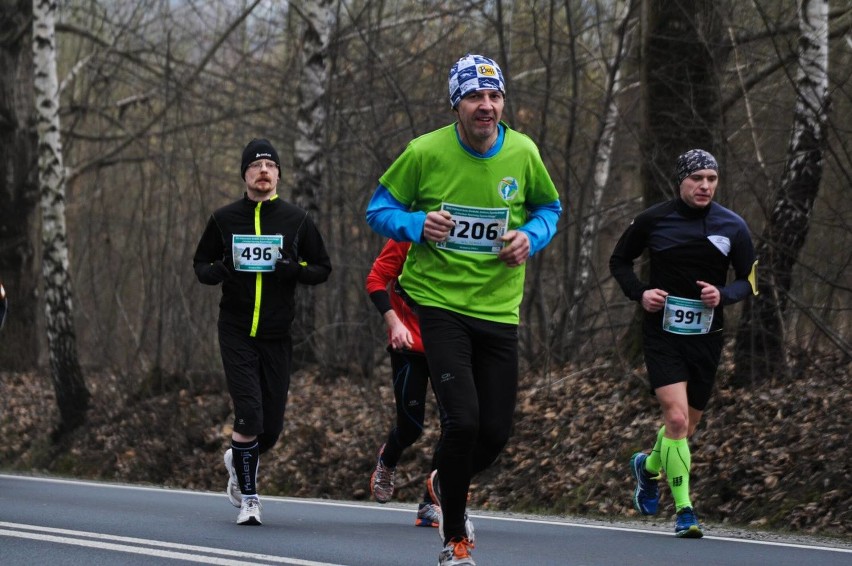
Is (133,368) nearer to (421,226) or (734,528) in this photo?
(734,528)

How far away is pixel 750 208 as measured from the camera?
14148 millimetres

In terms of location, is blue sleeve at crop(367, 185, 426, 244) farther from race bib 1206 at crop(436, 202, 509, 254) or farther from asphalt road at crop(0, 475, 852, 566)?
asphalt road at crop(0, 475, 852, 566)

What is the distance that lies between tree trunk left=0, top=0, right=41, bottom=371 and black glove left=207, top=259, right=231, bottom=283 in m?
16.0

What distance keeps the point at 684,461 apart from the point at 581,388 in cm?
626

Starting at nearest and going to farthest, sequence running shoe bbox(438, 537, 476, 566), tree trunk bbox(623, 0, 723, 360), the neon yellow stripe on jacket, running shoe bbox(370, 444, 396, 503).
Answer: running shoe bbox(438, 537, 476, 566), the neon yellow stripe on jacket, running shoe bbox(370, 444, 396, 503), tree trunk bbox(623, 0, 723, 360)

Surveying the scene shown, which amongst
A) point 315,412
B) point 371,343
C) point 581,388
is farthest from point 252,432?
point 371,343

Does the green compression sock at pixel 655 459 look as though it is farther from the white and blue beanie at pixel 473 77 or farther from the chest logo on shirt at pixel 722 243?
the white and blue beanie at pixel 473 77

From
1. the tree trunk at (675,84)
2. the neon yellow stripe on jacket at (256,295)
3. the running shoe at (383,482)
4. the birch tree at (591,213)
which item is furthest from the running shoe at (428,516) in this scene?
the birch tree at (591,213)

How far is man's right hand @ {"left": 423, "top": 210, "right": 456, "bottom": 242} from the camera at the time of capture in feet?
21.2

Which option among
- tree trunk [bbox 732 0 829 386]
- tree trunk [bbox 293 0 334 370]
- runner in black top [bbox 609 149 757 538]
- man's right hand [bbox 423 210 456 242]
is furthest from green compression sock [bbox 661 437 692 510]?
tree trunk [bbox 293 0 334 370]

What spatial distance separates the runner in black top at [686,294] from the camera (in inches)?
333

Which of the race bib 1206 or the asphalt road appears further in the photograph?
the asphalt road

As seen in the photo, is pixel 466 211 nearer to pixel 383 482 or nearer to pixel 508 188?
pixel 508 188

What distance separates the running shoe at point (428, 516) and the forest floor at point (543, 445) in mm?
1611
